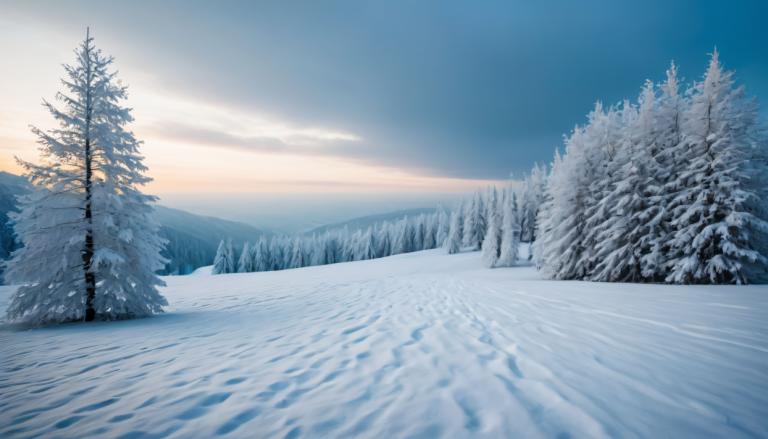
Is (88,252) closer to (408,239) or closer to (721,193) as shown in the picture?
(721,193)

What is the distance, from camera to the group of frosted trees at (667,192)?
1311 cm

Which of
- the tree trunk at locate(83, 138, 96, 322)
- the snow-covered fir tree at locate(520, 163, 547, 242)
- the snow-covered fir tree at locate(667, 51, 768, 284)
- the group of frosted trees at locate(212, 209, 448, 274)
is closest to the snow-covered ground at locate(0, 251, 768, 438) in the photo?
the tree trunk at locate(83, 138, 96, 322)

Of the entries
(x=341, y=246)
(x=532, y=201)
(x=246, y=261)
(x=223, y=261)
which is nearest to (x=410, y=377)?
(x=532, y=201)

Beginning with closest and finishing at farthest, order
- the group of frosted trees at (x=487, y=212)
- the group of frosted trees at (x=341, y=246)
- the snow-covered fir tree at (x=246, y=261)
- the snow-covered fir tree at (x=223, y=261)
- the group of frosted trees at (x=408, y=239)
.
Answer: the group of frosted trees at (x=487, y=212), the group of frosted trees at (x=408, y=239), the snow-covered fir tree at (x=223, y=261), the snow-covered fir tree at (x=246, y=261), the group of frosted trees at (x=341, y=246)

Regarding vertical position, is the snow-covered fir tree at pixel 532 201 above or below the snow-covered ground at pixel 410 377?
above

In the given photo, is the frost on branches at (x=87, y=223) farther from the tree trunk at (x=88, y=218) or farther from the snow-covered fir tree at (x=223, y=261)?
the snow-covered fir tree at (x=223, y=261)

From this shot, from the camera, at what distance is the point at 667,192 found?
1612cm

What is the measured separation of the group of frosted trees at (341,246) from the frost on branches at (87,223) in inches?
2374

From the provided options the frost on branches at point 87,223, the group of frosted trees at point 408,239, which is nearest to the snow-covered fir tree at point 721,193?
the frost on branches at point 87,223

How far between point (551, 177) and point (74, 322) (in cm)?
2631

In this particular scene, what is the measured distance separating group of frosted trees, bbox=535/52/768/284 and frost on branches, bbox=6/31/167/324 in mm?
22038

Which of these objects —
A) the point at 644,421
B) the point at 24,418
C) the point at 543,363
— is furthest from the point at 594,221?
the point at 24,418

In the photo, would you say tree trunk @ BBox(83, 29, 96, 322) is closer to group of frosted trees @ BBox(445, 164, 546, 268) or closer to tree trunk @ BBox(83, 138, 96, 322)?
tree trunk @ BBox(83, 138, 96, 322)

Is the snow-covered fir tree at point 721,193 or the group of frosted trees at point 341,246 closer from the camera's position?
the snow-covered fir tree at point 721,193
